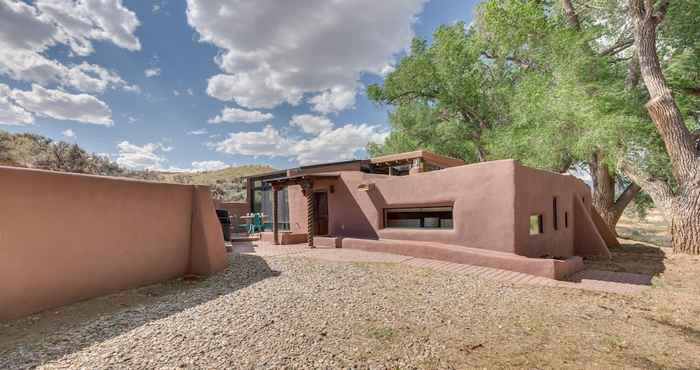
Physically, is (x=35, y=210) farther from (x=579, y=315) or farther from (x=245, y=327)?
(x=579, y=315)

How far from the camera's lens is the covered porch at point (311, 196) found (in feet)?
36.6

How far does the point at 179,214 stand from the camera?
21.5 ft

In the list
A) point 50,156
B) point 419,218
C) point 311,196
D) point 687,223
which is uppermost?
point 50,156

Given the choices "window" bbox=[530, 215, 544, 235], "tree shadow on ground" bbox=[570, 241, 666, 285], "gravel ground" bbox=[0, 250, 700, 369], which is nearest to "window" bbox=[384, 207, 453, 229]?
"window" bbox=[530, 215, 544, 235]

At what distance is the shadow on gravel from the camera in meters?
3.19

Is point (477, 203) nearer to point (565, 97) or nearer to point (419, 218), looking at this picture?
point (419, 218)

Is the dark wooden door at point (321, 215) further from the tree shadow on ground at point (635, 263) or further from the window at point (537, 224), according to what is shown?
the tree shadow on ground at point (635, 263)

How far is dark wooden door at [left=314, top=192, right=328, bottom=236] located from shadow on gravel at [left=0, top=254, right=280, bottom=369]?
6.94 meters

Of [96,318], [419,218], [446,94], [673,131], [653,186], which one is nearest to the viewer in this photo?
[96,318]

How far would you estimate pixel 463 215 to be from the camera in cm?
805

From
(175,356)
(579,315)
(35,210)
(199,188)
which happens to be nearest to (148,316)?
(175,356)

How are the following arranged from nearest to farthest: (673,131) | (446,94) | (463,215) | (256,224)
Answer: (463,215)
(673,131)
(256,224)
(446,94)

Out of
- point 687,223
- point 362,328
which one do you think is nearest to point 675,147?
point 687,223

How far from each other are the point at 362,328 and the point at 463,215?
533cm
